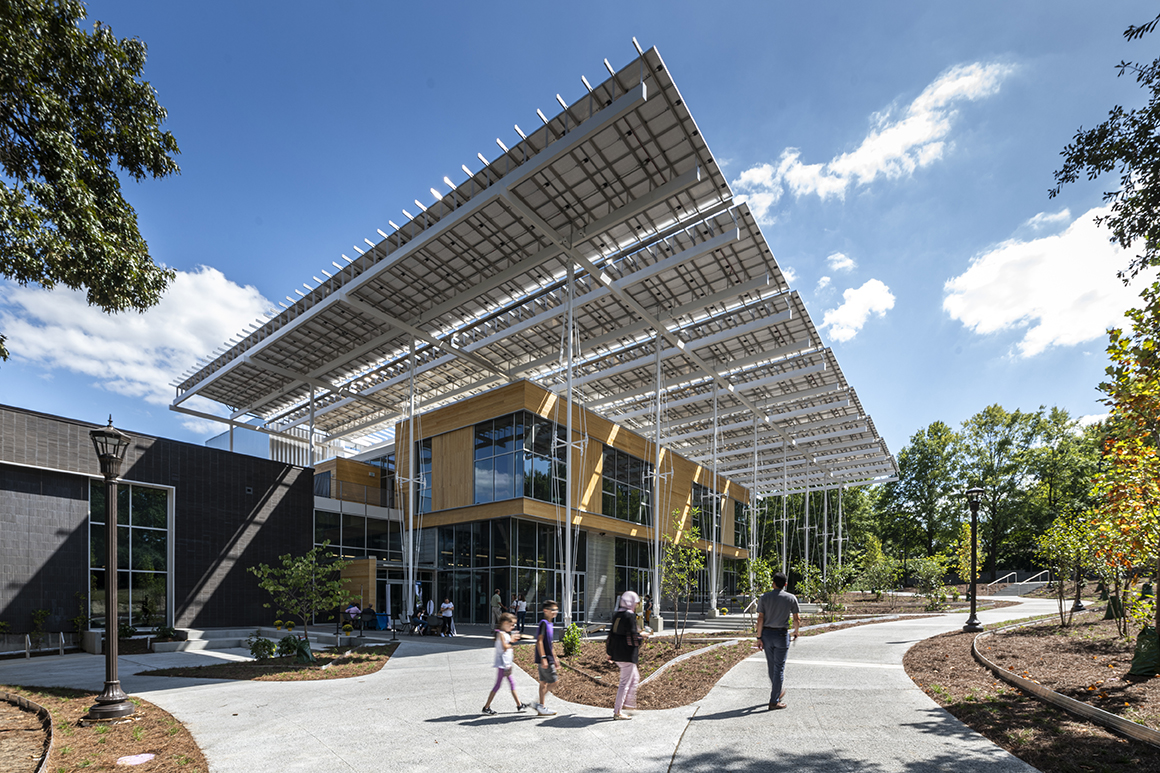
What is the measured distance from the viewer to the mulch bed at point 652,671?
9203 mm

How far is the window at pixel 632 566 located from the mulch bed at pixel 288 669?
16.8 metres

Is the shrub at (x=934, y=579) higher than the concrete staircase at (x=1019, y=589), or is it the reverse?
the shrub at (x=934, y=579)

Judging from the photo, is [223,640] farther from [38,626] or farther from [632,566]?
[632,566]

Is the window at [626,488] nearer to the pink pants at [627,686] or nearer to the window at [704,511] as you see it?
the window at [704,511]

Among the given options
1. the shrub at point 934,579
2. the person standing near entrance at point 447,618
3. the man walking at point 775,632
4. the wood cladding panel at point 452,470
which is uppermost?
the wood cladding panel at point 452,470

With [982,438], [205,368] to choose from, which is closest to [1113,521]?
[205,368]

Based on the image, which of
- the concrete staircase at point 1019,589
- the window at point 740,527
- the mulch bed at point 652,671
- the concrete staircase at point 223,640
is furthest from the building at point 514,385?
the concrete staircase at point 1019,589

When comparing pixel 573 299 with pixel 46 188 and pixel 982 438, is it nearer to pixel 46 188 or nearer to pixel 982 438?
pixel 46 188

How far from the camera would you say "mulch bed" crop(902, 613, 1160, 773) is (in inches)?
230

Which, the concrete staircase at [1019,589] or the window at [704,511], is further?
the concrete staircase at [1019,589]

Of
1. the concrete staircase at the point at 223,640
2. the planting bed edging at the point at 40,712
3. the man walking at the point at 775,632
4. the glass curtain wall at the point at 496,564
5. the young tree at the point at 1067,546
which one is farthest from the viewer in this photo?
the glass curtain wall at the point at 496,564

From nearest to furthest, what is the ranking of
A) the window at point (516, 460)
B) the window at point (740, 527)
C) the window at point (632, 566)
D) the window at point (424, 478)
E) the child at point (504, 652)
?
the child at point (504, 652)
the window at point (516, 460)
the window at point (424, 478)
the window at point (632, 566)
the window at point (740, 527)

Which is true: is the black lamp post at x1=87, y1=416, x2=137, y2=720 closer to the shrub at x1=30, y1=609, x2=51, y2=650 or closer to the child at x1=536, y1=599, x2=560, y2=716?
the child at x1=536, y1=599, x2=560, y2=716

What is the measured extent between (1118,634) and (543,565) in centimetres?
1763
